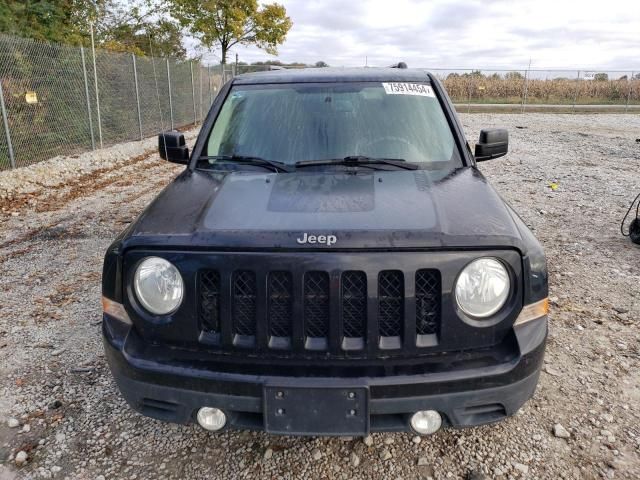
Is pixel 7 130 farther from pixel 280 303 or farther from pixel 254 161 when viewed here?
pixel 280 303

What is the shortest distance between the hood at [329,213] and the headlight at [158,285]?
9 centimetres

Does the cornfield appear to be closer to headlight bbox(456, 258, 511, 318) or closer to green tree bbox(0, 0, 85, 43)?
green tree bbox(0, 0, 85, 43)

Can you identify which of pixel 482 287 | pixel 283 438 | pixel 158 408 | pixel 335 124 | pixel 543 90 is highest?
pixel 543 90

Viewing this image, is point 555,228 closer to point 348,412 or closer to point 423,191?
point 423,191

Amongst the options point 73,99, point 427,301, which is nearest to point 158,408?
point 427,301

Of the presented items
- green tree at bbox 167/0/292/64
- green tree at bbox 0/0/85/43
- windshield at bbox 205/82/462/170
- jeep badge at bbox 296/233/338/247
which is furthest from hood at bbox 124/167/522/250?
green tree at bbox 167/0/292/64

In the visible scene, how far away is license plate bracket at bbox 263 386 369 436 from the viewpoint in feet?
6.31

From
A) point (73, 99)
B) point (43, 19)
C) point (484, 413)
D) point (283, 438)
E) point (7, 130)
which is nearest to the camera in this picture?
point (484, 413)

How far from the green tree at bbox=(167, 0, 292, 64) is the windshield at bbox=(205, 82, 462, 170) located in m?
22.5

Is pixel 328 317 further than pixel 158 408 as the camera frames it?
No

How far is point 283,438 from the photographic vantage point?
2605 mm

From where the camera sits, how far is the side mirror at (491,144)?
11.6 ft

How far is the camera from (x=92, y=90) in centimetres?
1272

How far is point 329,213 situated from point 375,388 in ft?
2.49
